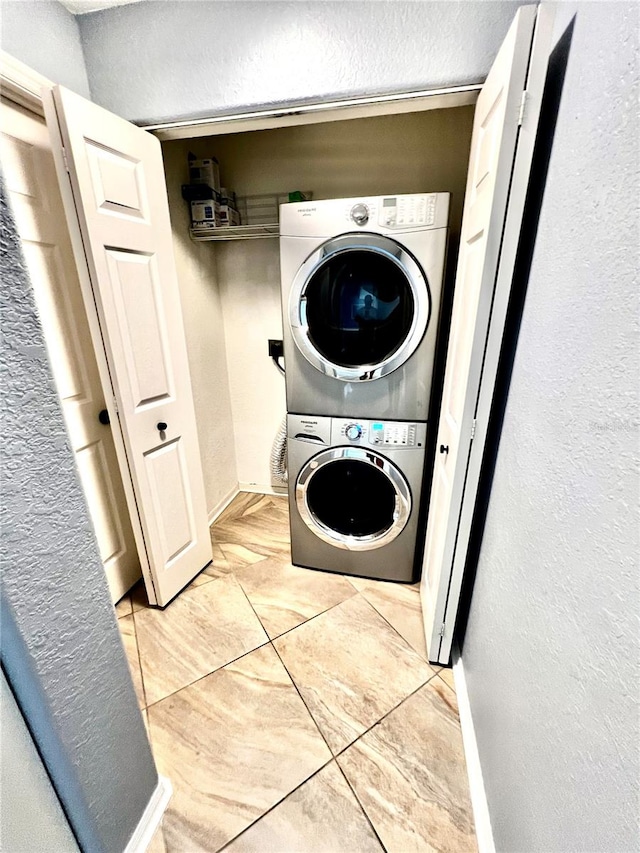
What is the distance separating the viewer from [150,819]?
3.08ft

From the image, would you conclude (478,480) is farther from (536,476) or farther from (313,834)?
(313,834)

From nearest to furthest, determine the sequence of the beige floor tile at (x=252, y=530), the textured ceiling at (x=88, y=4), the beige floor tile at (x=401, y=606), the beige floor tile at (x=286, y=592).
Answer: the textured ceiling at (x=88, y=4) → the beige floor tile at (x=401, y=606) → the beige floor tile at (x=286, y=592) → the beige floor tile at (x=252, y=530)

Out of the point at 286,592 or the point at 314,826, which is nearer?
the point at 314,826

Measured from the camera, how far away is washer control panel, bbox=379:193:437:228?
1.27 meters

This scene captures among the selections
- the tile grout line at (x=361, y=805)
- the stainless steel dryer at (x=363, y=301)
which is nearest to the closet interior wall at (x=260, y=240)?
the stainless steel dryer at (x=363, y=301)

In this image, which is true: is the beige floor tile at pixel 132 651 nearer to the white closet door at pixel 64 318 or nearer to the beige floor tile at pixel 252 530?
the white closet door at pixel 64 318

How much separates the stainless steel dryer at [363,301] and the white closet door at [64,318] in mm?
825

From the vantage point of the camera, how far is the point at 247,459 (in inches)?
104

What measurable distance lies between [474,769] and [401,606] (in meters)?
0.65

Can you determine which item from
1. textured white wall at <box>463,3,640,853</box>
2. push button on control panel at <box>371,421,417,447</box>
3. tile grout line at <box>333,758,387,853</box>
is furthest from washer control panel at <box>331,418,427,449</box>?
tile grout line at <box>333,758,387,853</box>

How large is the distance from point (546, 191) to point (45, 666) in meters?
1.42

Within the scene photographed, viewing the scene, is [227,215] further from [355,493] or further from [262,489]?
[262,489]

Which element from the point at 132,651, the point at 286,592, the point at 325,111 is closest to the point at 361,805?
the point at 286,592

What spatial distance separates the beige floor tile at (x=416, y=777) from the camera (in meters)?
0.95
